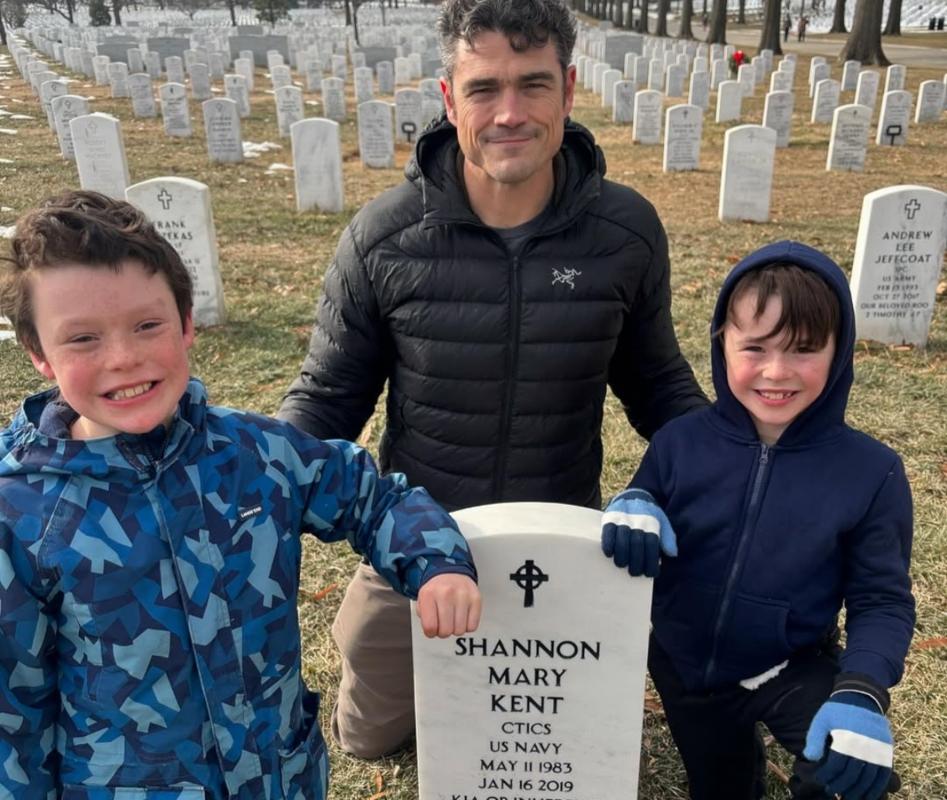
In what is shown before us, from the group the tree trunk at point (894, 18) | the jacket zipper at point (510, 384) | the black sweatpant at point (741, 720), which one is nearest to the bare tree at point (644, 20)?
the tree trunk at point (894, 18)

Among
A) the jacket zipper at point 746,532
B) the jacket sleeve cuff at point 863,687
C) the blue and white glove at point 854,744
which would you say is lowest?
the blue and white glove at point 854,744

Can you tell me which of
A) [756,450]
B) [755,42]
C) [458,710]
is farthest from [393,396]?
[755,42]

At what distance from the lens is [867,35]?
22.9 meters

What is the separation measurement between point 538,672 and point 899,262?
4810mm

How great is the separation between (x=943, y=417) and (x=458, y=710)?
3843 millimetres

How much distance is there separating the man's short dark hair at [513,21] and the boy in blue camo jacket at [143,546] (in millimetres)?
984

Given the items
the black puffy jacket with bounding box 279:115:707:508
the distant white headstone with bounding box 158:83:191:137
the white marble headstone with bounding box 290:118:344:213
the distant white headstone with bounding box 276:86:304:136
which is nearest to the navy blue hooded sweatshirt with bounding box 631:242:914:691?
the black puffy jacket with bounding box 279:115:707:508

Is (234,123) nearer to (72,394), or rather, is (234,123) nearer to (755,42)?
(72,394)

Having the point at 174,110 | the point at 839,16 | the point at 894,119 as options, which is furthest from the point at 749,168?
the point at 839,16

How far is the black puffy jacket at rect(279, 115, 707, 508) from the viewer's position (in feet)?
7.45

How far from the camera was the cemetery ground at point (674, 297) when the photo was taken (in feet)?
9.12

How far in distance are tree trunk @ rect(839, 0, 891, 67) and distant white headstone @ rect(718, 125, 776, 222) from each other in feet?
57.5

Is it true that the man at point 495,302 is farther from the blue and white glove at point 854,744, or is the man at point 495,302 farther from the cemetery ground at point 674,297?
the blue and white glove at point 854,744

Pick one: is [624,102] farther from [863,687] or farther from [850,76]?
[863,687]
